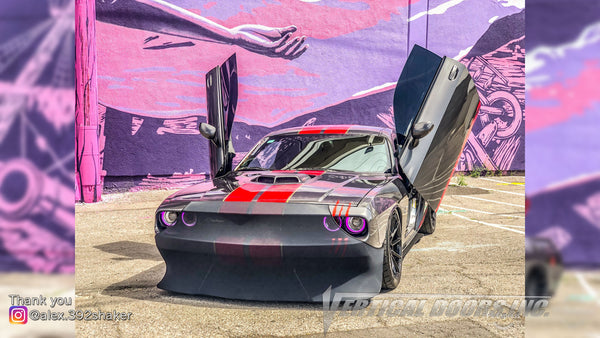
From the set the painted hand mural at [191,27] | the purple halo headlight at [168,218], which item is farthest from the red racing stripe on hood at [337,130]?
the painted hand mural at [191,27]

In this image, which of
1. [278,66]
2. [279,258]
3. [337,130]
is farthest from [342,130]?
[278,66]

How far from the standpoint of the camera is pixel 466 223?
723cm

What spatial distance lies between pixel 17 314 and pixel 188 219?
1547mm

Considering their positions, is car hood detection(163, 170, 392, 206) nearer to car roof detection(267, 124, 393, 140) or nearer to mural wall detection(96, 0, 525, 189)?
car roof detection(267, 124, 393, 140)

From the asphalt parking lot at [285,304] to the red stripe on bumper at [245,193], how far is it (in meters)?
0.75

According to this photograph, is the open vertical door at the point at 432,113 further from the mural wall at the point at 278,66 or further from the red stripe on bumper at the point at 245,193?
the mural wall at the point at 278,66

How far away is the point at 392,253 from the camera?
12.5ft

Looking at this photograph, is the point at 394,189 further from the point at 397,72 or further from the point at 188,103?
the point at 397,72

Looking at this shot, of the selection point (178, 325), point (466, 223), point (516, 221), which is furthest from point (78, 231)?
point (516, 221)

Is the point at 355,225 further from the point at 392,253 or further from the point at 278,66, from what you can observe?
the point at 278,66

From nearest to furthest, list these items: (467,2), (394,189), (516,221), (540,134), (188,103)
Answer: (540,134), (394,189), (516,221), (188,103), (467,2)

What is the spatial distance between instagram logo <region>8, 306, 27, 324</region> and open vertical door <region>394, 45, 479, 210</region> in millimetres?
3129

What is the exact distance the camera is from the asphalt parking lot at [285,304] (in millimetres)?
3043

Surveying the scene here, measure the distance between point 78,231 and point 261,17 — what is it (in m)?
7.58
